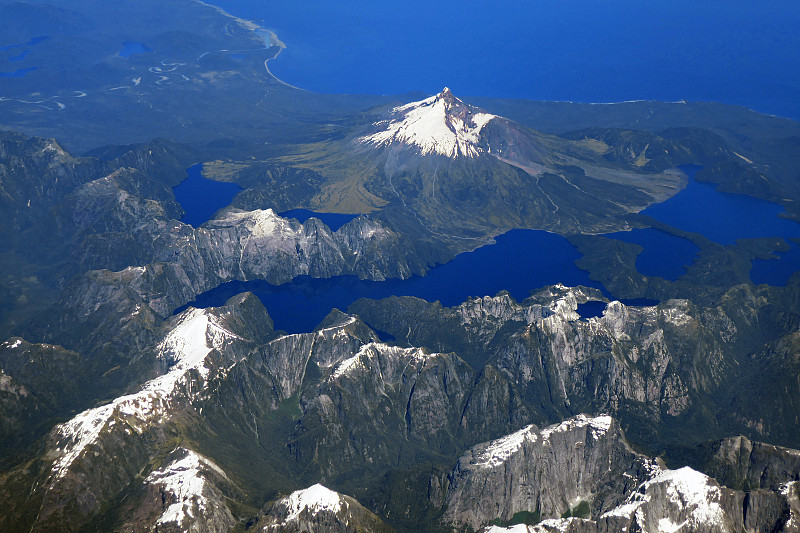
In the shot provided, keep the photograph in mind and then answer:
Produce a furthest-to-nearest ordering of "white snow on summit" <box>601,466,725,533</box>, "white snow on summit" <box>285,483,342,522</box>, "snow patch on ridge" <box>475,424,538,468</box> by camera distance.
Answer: "snow patch on ridge" <box>475,424,538,468</box>
"white snow on summit" <box>285,483,342,522</box>
"white snow on summit" <box>601,466,725,533</box>

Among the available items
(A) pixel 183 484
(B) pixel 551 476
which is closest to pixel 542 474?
(B) pixel 551 476

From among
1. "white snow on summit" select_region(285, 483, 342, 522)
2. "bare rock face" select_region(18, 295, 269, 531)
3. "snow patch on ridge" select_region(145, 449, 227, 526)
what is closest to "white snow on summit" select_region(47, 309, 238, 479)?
"bare rock face" select_region(18, 295, 269, 531)

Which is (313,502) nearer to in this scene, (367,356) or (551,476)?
(551,476)

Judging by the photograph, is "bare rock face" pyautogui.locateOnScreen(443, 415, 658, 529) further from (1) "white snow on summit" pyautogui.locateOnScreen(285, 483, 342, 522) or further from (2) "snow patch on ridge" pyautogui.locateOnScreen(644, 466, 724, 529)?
(1) "white snow on summit" pyautogui.locateOnScreen(285, 483, 342, 522)

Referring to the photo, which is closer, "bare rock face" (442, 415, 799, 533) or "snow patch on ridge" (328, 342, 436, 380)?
"bare rock face" (442, 415, 799, 533)

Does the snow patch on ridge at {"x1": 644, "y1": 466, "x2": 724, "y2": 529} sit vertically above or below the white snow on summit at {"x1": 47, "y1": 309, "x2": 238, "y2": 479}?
above

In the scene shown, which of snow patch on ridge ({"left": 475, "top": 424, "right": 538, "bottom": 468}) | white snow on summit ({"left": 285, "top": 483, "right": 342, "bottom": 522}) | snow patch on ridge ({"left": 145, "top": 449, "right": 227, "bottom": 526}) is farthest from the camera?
snow patch on ridge ({"left": 475, "top": 424, "right": 538, "bottom": 468})

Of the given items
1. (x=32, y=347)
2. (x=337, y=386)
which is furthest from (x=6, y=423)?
(x=337, y=386)
